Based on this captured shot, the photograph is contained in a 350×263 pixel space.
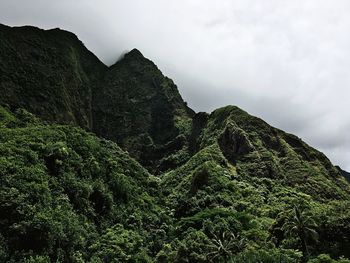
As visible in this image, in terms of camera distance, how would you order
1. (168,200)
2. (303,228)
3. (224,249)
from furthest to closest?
(168,200), (224,249), (303,228)

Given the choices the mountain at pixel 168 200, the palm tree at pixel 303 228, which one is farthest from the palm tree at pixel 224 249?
the palm tree at pixel 303 228

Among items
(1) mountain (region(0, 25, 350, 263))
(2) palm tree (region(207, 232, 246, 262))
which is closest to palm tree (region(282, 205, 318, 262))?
(1) mountain (region(0, 25, 350, 263))

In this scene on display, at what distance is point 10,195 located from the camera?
297ft

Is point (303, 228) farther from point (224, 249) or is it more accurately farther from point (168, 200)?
point (168, 200)

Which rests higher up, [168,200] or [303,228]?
[168,200]

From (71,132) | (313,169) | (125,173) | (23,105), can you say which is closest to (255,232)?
(125,173)

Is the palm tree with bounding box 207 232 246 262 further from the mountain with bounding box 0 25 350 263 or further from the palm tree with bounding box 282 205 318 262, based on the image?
the palm tree with bounding box 282 205 318 262

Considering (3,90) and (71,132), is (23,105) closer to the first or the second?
(3,90)

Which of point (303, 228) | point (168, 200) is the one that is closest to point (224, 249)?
point (303, 228)

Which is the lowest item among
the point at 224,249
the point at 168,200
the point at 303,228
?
the point at 224,249

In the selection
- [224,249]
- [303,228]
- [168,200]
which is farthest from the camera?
[168,200]

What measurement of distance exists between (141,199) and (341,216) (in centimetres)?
5782

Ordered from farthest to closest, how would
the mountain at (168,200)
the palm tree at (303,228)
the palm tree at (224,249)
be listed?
the palm tree at (224,249) < the mountain at (168,200) < the palm tree at (303,228)

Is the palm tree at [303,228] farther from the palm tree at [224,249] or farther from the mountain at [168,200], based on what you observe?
the palm tree at [224,249]
